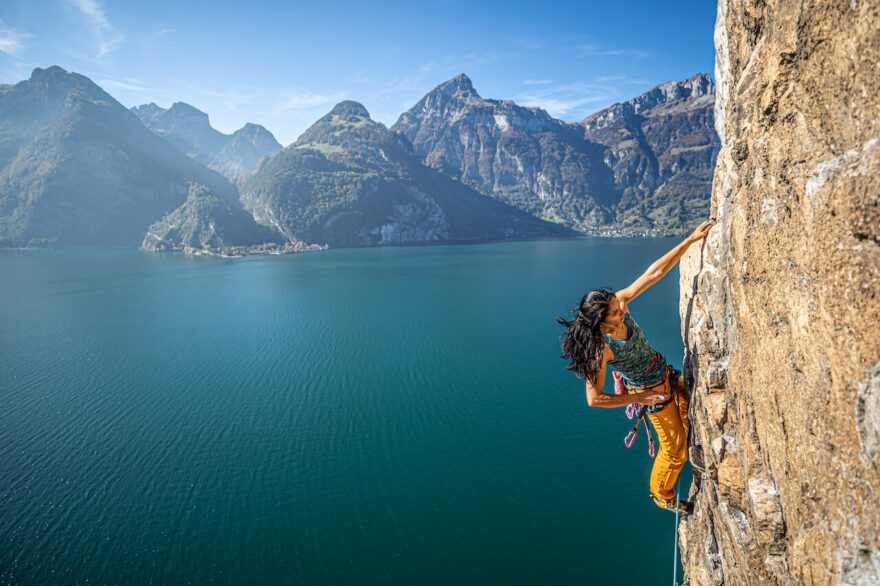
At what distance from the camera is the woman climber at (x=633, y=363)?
4.08 metres

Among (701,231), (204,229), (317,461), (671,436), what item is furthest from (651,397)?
(204,229)

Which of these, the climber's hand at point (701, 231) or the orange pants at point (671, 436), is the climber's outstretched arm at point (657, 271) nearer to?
the climber's hand at point (701, 231)

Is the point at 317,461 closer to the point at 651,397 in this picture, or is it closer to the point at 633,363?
the point at 651,397

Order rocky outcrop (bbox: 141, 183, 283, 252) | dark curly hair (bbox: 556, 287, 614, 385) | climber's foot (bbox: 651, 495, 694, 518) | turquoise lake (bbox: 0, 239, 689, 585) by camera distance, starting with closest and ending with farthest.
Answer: dark curly hair (bbox: 556, 287, 614, 385)
climber's foot (bbox: 651, 495, 694, 518)
turquoise lake (bbox: 0, 239, 689, 585)
rocky outcrop (bbox: 141, 183, 283, 252)

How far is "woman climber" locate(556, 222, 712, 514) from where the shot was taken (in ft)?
13.4

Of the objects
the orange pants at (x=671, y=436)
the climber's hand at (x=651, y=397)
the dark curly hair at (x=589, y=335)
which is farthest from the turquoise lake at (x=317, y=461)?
the dark curly hair at (x=589, y=335)

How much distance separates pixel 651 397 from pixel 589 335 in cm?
139

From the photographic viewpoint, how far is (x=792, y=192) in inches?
118

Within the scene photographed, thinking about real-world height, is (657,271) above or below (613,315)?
above

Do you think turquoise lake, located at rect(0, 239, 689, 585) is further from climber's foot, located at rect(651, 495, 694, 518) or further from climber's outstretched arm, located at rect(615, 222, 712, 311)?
climber's outstretched arm, located at rect(615, 222, 712, 311)

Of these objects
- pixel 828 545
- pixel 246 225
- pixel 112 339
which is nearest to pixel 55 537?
pixel 828 545

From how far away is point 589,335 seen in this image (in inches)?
159

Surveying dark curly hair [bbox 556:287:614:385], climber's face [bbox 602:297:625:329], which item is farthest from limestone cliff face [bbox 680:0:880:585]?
dark curly hair [bbox 556:287:614:385]

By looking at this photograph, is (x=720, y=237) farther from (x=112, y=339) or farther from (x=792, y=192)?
(x=112, y=339)
